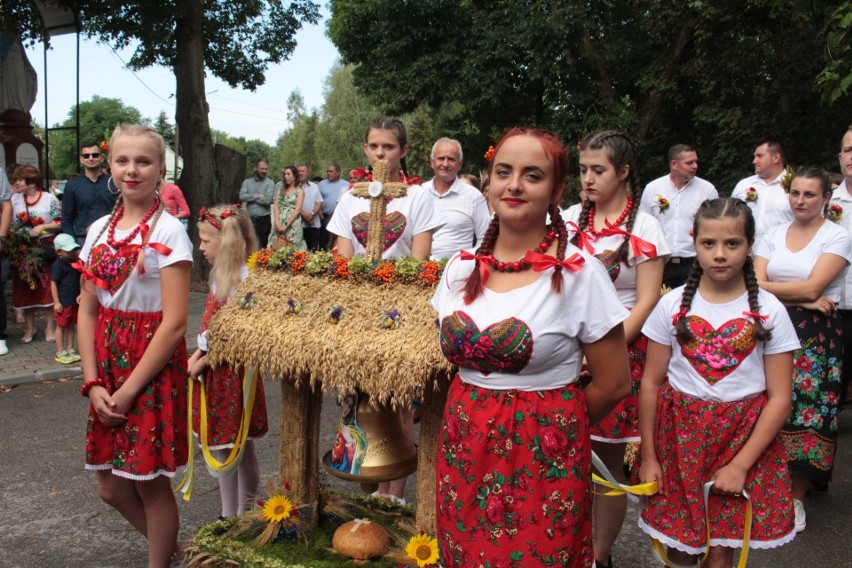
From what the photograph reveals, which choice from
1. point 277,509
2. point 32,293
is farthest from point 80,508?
point 32,293

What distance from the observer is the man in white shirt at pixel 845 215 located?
5046 mm

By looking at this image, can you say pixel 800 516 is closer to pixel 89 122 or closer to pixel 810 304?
pixel 810 304

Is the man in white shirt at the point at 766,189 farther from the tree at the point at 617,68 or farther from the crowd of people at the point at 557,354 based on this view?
the tree at the point at 617,68

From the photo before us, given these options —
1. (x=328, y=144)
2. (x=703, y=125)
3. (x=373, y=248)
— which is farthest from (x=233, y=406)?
(x=328, y=144)

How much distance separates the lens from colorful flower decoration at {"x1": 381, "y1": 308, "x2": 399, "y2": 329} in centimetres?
326

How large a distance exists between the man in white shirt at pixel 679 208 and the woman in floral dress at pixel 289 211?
794 centimetres

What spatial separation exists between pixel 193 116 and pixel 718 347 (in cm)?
1378

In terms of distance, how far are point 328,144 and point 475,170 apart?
120 ft

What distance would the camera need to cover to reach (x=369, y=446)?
12.1 ft

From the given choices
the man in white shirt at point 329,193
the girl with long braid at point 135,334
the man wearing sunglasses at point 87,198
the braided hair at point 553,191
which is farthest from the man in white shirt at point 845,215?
the man in white shirt at point 329,193

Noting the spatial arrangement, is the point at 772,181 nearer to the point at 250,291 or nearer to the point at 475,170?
the point at 250,291

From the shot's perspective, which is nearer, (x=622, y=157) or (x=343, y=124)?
(x=622, y=157)

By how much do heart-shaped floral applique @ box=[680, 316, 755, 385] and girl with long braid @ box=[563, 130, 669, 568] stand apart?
14.0 inches

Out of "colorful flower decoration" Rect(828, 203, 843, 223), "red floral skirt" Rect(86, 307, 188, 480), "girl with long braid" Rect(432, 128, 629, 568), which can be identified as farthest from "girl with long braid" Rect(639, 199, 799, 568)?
"colorful flower decoration" Rect(828, 203, 843, 223)
